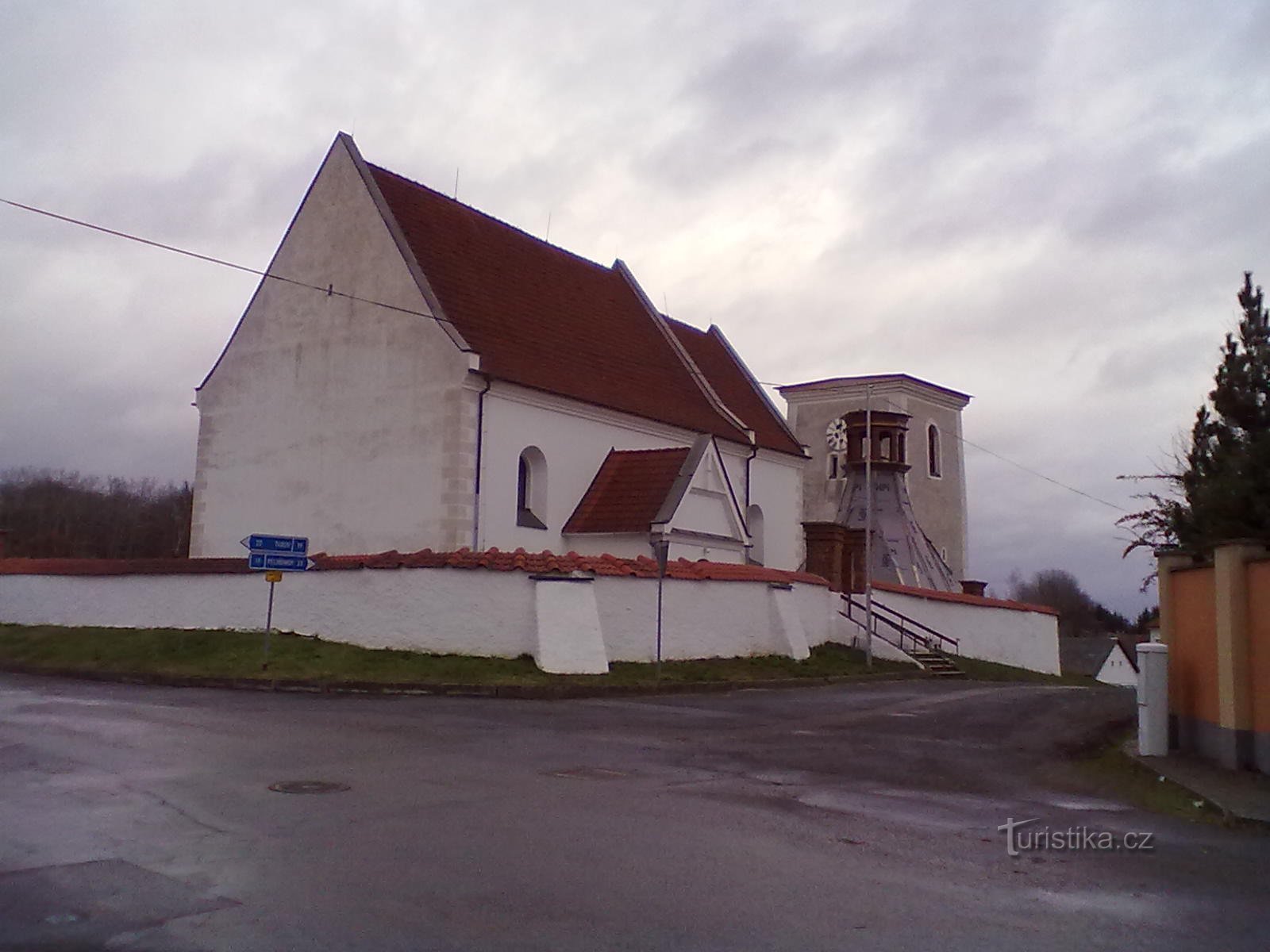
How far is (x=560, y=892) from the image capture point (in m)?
6.14

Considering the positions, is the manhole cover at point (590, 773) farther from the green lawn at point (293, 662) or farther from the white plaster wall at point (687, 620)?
the white plaster wall at point (687, 620)

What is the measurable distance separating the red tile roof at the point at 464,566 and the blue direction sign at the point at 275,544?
0.90 metres

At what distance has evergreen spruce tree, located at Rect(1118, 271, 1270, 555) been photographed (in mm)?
14844

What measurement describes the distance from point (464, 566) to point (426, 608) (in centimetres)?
107

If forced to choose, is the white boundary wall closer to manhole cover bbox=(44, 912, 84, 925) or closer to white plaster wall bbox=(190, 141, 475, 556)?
white plaster wall bbox=(190, 141, 475, 556)

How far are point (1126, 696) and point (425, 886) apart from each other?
63.6 ft

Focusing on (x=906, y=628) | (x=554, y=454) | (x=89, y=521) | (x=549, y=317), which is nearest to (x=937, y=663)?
(x=906, y=628)

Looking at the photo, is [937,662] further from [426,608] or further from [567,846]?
[567,846]

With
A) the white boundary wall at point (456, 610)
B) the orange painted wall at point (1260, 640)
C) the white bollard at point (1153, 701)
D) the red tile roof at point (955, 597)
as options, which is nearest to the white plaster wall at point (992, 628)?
the red tile roof at point (955, 597)

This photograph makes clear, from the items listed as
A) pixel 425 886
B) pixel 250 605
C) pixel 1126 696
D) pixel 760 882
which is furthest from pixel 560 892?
pixel 1126 696

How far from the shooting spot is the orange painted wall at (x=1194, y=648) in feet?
39.9

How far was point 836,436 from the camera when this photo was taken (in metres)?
59.8

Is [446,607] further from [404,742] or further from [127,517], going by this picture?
[127,517]

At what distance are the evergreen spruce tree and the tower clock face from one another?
1300 inches
